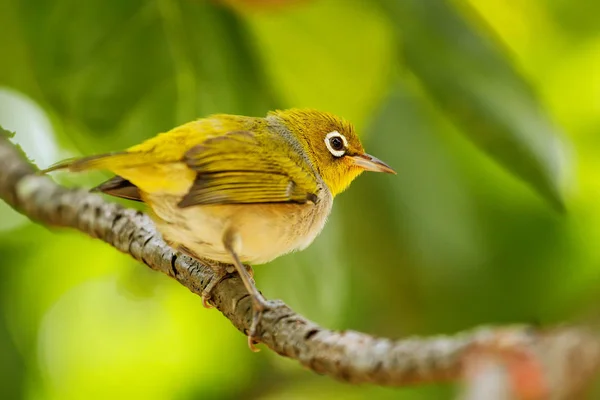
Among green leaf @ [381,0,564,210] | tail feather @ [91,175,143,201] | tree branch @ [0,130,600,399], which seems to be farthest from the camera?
green leaf @ [381,0,564,210]

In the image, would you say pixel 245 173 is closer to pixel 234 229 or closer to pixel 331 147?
pixel 234 229

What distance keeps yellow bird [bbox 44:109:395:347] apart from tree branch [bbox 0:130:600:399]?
A: 0.06 ft

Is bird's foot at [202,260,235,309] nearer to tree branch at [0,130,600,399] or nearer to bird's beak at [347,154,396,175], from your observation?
tree branch at [0,130,600,399]

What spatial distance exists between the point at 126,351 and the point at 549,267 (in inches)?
27.6

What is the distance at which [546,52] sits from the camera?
1.18 m

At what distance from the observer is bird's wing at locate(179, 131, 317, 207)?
642 millimetres

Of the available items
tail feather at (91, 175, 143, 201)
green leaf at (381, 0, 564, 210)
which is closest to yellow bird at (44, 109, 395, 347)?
tail feather at (91, 175, 143, 201)

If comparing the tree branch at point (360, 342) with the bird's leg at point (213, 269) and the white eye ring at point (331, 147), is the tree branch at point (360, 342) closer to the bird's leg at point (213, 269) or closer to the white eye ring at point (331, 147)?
the bird's leg at point (213, 269)

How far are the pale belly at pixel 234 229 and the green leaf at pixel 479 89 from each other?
20 cm

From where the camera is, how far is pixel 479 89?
2.70 ft

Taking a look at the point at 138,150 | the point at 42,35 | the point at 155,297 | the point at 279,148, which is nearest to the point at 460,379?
the point at 138,150

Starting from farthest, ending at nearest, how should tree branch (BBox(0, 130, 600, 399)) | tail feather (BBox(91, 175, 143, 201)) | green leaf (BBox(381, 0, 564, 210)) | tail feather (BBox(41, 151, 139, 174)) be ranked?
1. green leaf (BBox(381, 0, 564, 210))
2. tail feather (BBox(91, 175, 143, 201))
3. tail feather (BBox(41, 151, 139, 174))
4. tree branch (BBox(0, 130, 600, 399))

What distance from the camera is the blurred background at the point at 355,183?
0.76m

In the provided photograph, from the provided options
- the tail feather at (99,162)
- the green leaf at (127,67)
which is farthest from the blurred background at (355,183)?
the tail feather at (99,162)
